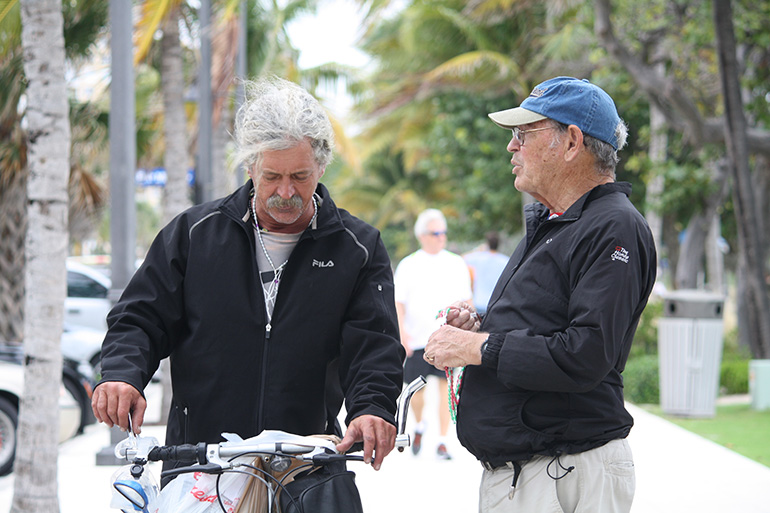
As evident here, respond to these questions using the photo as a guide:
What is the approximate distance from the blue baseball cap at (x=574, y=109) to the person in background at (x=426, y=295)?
5.62m

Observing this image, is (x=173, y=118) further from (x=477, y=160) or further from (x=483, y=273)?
(x=477, y=160)

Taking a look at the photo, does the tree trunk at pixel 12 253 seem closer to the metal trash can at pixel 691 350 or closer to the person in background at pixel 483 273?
the person in background at pixel 483 273

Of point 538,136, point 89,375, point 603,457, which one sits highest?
point 538,136

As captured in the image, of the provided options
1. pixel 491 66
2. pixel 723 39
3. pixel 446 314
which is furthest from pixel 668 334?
pixel 491 66

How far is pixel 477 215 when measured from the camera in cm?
2284

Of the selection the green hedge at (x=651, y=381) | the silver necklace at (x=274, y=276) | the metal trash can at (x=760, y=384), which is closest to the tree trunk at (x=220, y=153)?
the green hedge at (x=651, y=381)

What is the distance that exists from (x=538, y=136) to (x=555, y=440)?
898mm

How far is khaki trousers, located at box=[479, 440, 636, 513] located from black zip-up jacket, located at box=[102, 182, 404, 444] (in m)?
0.46

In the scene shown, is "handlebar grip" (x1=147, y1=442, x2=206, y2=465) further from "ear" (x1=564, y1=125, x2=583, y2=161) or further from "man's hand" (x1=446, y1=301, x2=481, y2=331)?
"ear" (x1=564, y1=125, x2=583, y2=161)

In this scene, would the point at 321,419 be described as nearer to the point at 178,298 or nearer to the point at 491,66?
the point at 178,298

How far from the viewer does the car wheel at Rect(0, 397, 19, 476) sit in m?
8.02

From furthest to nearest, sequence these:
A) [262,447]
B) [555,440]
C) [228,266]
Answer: [228,266] < [555,440] < [262,447]

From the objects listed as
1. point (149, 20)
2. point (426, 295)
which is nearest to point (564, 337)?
point (426, 295)

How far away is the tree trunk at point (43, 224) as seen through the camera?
5520mm
